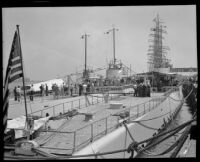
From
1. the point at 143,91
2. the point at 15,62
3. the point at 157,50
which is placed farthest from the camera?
the point at 157,50

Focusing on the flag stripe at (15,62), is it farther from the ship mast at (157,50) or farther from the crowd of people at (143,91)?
the ship mast at (157,50)

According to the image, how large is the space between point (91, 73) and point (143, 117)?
94.0 ft

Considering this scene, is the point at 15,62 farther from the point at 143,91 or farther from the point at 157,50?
the point at 157,50

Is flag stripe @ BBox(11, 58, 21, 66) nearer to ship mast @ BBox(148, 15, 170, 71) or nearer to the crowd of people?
the crowd of people

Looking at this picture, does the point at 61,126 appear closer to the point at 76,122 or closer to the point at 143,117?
the point at 76,122

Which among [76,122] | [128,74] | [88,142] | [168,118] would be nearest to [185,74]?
[128,74]

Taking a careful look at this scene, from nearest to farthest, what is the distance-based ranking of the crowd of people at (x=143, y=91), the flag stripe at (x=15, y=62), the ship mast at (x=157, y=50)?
the flag stripe at (x=15, y=62) → the crowd of people at (x=143, y=91) → the ship mast at (x=157, y=50)

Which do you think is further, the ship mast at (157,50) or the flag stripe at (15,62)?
the ship mast at (157,50)

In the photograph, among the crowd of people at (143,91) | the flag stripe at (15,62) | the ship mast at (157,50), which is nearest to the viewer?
the flag stripe at (15,62)

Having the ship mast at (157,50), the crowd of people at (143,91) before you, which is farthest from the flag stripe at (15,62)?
the ship mast at (157,50)

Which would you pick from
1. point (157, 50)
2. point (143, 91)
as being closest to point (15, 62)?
point (143, 91)

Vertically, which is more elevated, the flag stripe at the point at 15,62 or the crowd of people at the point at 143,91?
the flag stripe at the point at 15,62

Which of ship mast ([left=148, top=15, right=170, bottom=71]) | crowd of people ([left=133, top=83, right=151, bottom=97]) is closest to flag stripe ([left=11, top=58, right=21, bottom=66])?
crowd of people ([left=133, top=83, right=151, bottom=97])

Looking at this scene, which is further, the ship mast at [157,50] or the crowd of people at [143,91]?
the ship mast at [157,50]
